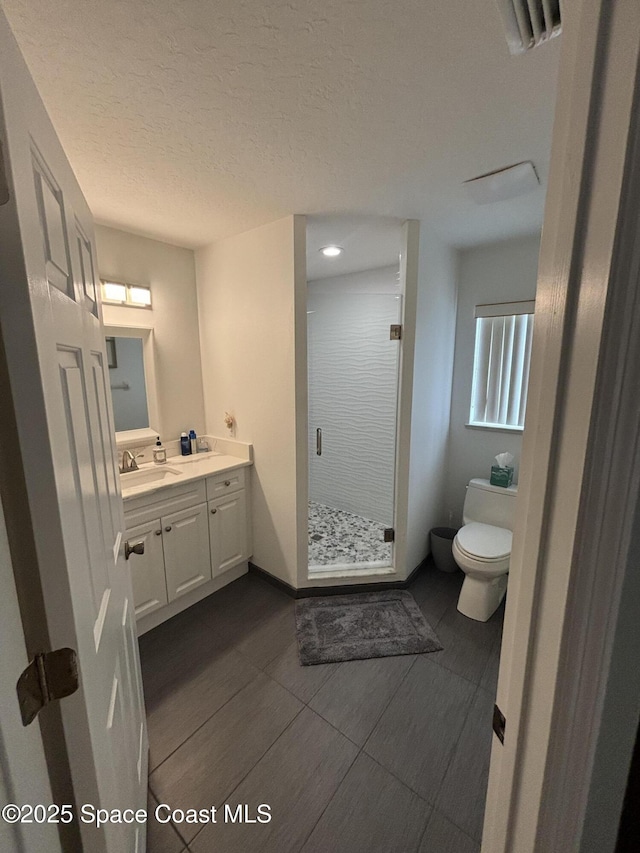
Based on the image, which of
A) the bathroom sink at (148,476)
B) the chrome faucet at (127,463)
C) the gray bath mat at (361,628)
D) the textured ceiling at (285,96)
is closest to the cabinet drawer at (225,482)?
the bathroom sink at (148,476)

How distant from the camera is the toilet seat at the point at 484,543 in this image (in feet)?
6.53

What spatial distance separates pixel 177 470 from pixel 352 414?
A: 5.50ft

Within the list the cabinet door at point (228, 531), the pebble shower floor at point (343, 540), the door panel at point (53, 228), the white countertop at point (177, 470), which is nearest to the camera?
the door panel at point (53, 228)

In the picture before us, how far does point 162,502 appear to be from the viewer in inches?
75.9

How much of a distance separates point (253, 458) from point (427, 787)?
184 cm

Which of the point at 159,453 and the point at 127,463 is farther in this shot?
the point at 159,453

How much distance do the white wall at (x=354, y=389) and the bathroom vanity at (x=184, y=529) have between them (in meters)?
1.13

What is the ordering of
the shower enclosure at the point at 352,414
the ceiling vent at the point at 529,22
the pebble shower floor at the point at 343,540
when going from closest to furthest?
the ceiling vent at the point at 529,22, the pebble shower floor at the point at 343,540, the shower enclosure at the point at 352,414

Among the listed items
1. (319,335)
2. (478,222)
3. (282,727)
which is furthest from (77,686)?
(319,335)

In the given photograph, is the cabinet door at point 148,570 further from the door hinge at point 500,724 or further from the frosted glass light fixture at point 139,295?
the door hinge at point 500,724

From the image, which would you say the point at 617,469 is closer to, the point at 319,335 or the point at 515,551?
the point at 515,551

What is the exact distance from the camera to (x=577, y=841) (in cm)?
52

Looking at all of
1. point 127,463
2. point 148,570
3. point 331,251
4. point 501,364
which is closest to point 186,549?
point 148,570

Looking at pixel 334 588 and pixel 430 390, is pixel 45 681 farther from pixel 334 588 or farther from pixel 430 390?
pixel 430 390
